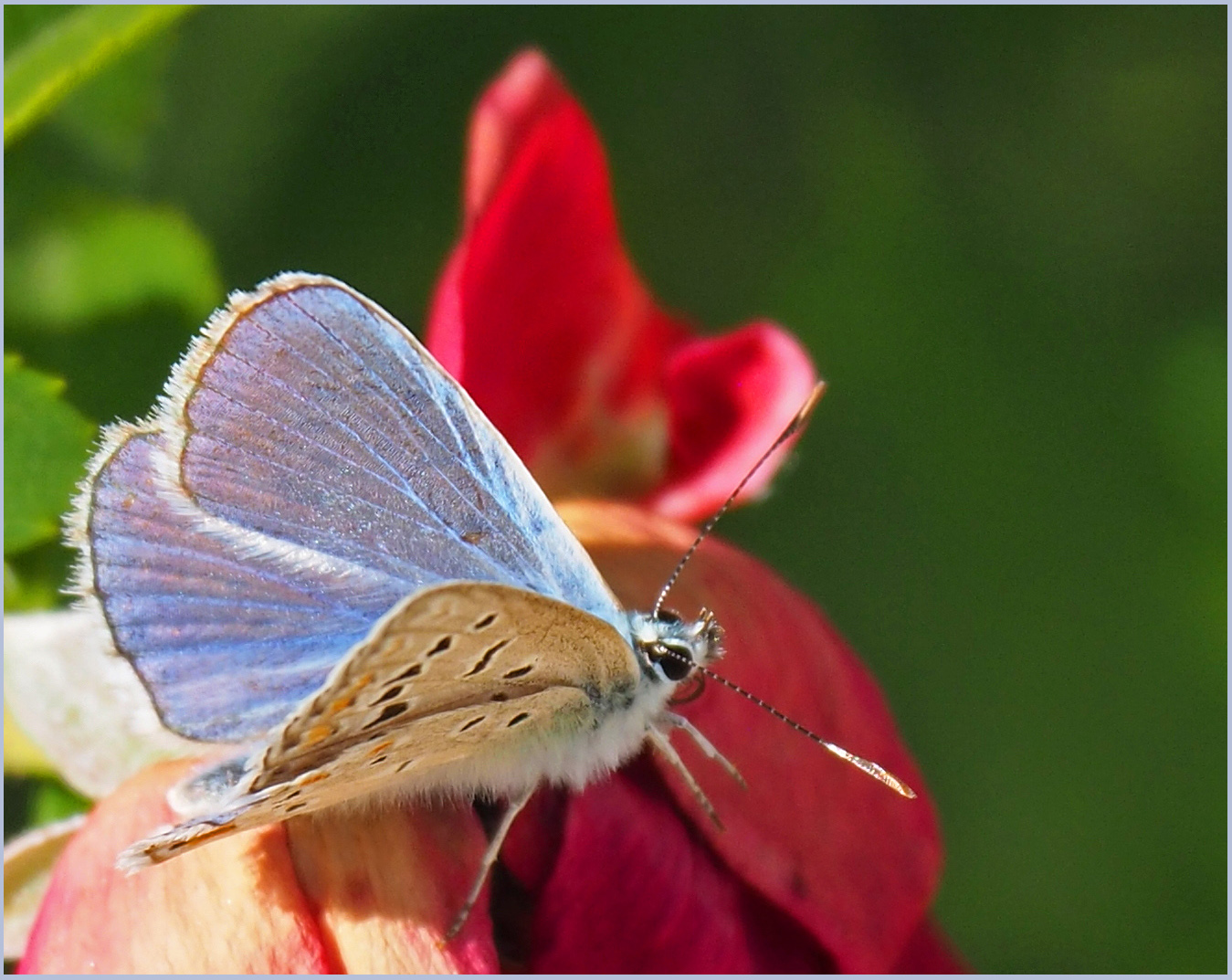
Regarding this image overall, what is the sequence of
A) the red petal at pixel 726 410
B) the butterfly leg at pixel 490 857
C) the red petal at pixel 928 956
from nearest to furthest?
the butterfly leg at pixel 490 857 < the red petal at pixel 928 956 < the red petal at pixel 726 410

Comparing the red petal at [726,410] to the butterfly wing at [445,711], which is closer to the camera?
the butterfly wing at [445,711]

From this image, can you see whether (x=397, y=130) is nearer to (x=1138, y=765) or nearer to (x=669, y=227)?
(x=669, y=227)

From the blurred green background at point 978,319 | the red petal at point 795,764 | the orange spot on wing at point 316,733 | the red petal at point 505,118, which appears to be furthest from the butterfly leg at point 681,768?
the blurred green background at point 978,319

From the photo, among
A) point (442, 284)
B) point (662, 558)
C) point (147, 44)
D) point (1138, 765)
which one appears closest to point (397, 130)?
point (147, 44)

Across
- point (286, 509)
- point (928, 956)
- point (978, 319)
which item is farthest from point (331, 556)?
point (978, 319)

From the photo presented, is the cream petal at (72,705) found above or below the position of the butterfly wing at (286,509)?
below

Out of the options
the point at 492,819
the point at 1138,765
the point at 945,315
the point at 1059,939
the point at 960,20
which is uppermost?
the point at 960,20

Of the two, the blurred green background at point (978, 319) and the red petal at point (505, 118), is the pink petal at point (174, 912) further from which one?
the blurred green background at point (978, 319)
